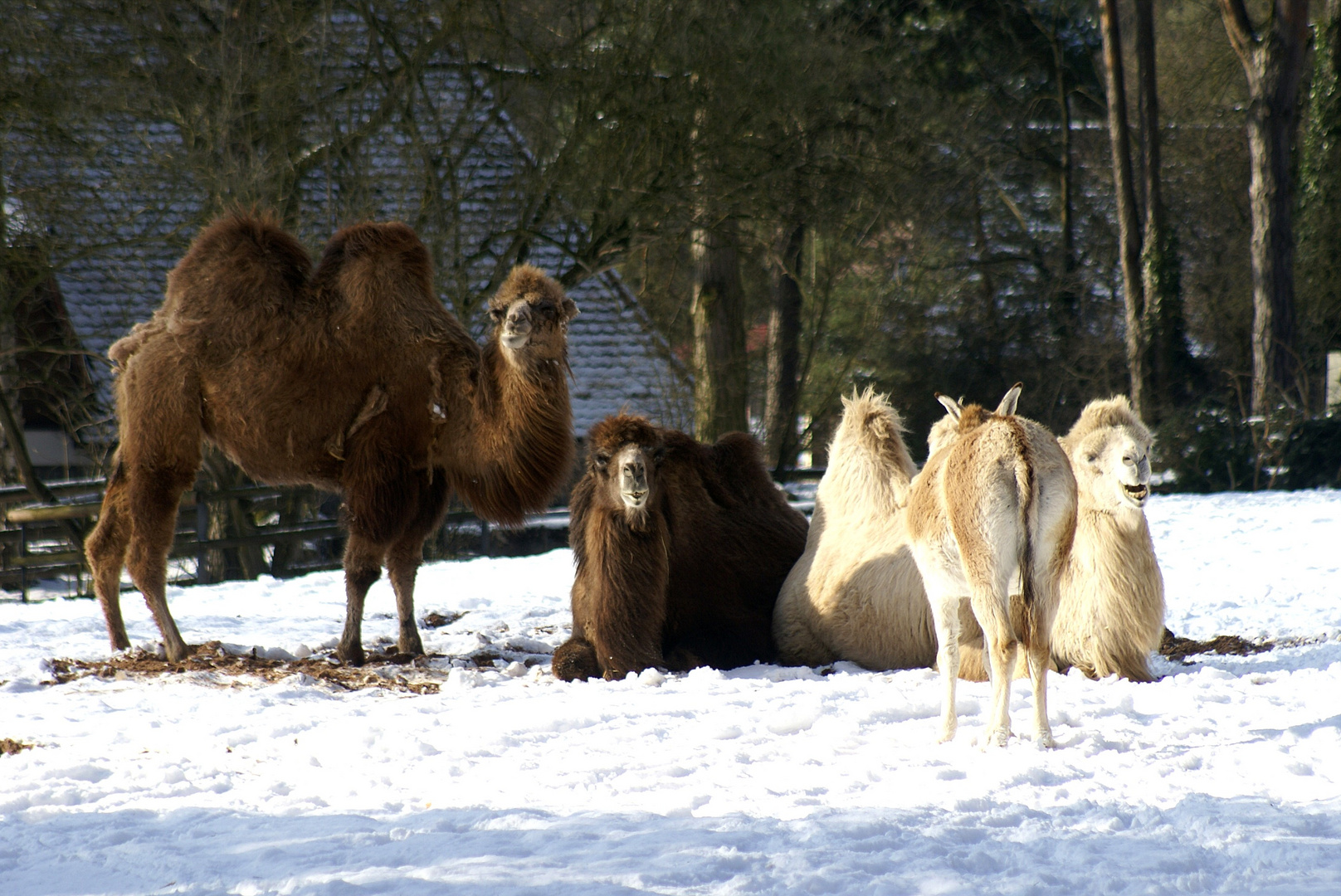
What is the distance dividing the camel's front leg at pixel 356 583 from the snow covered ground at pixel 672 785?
61 cm

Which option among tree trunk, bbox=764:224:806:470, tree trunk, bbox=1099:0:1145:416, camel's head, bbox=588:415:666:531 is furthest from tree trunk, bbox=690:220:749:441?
tree trunk, bbox=1099:0:1145:416

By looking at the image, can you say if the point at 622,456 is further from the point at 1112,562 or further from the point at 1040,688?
the point at 1040,688

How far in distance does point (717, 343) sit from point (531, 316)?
7.25 metres

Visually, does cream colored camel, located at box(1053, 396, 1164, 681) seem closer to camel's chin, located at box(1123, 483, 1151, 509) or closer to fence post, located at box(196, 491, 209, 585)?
camel's chin, located at box(1123, 483, 1151, 509)

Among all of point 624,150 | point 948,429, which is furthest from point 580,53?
point 948,429

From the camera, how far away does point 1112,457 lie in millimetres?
5047

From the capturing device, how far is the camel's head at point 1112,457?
4922mm

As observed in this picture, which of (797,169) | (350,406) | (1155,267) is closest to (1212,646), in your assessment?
(350,406)

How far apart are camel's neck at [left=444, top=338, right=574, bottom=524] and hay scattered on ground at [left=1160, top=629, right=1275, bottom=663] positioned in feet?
9.33

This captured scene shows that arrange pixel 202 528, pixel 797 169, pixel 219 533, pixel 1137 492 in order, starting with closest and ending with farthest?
pixel 1137 492 < pixel 202 528 < pixel 219 533 < pixel 797 169

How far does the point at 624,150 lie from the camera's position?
12.2 metres

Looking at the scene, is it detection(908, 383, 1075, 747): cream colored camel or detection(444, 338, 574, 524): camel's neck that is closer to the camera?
detection(908, 383, 1075, 747): cream colored camel

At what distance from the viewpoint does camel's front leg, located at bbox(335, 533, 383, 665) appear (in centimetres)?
621

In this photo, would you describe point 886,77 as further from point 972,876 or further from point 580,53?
point 972,876
